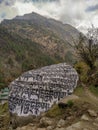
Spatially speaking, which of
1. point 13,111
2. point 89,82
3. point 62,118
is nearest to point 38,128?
point 62,118

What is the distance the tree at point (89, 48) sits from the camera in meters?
40.4

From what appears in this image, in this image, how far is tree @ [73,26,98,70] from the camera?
1592 inches

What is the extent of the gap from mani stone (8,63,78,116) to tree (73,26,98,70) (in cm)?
1310

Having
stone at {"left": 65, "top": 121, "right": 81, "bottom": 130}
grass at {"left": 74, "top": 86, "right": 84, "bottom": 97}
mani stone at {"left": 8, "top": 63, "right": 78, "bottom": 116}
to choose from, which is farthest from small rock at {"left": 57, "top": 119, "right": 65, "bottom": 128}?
grass at {"left": 74, "top": 86, "right": 84, "bottom": 97}

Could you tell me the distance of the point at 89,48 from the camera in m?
42.3

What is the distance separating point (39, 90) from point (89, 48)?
18.1 metres

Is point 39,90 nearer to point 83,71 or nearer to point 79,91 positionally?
point 79,91

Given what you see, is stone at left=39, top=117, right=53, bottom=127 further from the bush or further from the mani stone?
the bush

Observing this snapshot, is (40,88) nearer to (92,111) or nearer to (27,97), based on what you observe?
(27,97)

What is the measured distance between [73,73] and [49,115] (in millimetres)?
6528

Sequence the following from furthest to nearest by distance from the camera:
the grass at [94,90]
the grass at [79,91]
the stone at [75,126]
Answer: the grass at [94,90]
the grass at [79,91]
the stone at [75,126]

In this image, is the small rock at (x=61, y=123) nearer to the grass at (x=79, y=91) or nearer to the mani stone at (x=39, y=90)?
the mani stone at (x=39, y=90)

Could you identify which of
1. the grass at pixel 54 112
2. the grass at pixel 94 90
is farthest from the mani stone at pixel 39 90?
the grass at pixel 94 90

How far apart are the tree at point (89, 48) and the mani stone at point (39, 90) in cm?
1310
